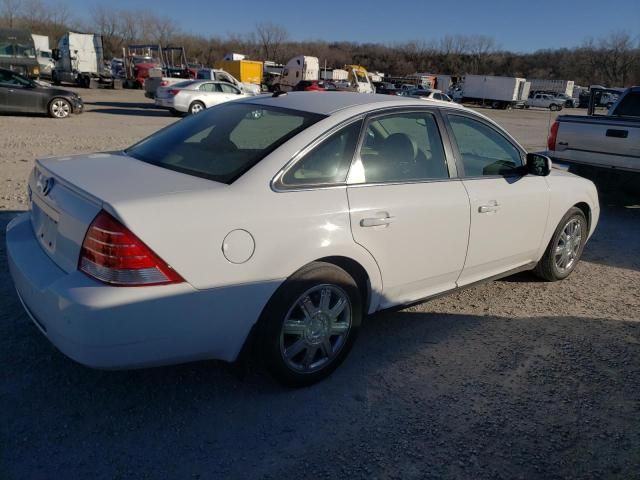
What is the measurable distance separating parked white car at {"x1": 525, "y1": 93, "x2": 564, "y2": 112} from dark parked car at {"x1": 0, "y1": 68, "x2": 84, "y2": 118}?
2012 inches

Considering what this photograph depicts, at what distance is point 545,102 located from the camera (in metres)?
56.5

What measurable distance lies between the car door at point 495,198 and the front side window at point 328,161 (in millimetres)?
948

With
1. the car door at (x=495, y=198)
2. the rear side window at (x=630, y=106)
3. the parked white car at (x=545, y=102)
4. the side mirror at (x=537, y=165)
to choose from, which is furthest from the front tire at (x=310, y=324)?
the parked white car at (x=545, y=102)

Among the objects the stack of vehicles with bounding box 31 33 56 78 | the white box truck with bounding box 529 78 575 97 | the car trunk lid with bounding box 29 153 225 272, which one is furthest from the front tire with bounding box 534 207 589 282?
the white box truck with bounding box 529 78 575 97

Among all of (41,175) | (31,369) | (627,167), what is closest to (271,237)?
(41,175)

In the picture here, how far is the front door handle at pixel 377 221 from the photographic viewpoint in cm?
301

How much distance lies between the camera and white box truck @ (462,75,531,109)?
51.6 metres

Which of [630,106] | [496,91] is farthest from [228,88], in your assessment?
[496,91]

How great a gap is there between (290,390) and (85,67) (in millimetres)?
38678

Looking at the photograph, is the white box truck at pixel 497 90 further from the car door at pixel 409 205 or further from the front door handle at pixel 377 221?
the front door handle at pixel 377 221

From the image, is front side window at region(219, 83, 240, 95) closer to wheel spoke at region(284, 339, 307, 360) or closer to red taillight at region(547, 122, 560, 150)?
red taillight at region(547, 122, 560, 150)

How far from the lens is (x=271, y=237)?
8.65 feet

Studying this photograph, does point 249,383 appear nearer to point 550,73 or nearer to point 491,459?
point 491,459

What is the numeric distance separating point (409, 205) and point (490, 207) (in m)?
0.85
